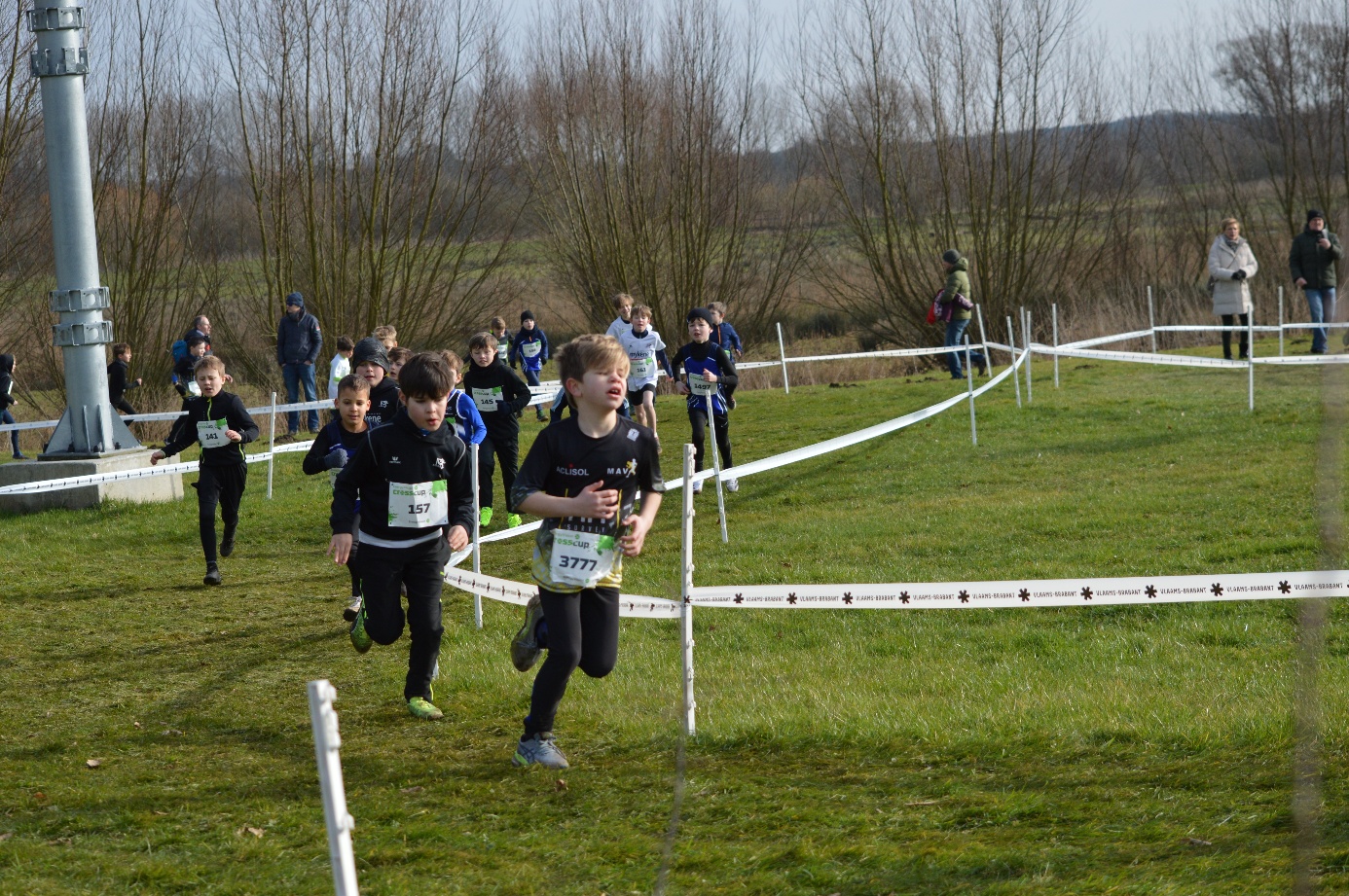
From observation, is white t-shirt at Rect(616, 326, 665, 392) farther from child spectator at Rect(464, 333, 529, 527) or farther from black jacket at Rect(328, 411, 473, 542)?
black jacket at Rect(328, 411, 473, 542)

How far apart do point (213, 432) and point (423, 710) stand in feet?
13.7

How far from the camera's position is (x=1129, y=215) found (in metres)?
30.4

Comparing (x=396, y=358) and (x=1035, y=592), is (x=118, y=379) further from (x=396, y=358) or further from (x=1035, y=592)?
(x=1035, y=592)

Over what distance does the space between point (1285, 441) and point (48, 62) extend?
13.2 meters

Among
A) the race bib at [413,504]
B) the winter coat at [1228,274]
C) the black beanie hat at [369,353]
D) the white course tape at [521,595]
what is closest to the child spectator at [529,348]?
the winter coat at [1228,274]

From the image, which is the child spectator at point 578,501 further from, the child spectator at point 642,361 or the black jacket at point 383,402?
the child spectator at point 642,361

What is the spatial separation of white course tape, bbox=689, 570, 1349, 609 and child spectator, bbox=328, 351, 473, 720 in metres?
1.29

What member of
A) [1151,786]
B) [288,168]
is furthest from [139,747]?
[288,168]

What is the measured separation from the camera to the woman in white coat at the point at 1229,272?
18828 mm

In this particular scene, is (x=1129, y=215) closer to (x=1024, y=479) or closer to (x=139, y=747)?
(x=1024, y=479)

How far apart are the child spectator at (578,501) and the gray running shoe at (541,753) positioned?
0.43 feet

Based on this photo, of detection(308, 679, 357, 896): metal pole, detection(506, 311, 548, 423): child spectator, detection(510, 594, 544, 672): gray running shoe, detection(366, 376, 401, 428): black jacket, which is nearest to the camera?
detection(308, 679, 357, 896): metal pole

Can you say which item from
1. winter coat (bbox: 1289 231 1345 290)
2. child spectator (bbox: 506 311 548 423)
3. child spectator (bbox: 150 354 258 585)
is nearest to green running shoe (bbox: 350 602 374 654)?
child spectator (bbox: 150 354 258 585)

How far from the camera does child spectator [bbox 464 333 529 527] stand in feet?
36.8
